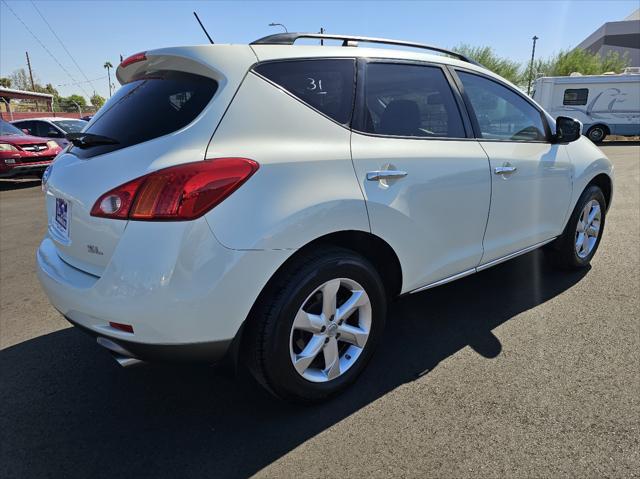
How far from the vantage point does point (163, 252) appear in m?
1.78

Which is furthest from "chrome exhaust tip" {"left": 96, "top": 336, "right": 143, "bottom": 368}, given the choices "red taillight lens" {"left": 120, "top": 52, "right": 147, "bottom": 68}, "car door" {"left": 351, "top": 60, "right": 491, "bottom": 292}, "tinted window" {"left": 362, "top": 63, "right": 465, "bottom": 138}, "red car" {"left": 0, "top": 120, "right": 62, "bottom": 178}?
"red car" {"left": 0, "top": 120, "right": 62, "bottom": 178}

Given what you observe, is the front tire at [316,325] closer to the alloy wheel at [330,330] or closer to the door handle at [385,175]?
the alloy wheel at [330,330]

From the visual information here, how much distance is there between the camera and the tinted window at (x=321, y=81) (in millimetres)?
2180

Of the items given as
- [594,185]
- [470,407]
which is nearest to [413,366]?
[470,407]

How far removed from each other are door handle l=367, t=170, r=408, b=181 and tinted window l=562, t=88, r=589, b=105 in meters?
21.3

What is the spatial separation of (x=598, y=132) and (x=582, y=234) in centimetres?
1920

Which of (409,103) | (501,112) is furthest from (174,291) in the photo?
(501,112)

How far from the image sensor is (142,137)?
2.00 meters

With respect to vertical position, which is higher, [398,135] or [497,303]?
[398,135]

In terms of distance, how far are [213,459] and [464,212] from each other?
192cm

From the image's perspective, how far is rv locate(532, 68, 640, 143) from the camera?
1916 centimetres

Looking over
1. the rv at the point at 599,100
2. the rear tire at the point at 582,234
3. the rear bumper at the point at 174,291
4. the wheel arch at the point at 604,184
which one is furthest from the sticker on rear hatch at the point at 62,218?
the rv at the point at 599,100

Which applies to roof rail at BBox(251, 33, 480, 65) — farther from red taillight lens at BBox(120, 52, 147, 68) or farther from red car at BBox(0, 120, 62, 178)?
red car at BBox(0, 120, 62, 178)

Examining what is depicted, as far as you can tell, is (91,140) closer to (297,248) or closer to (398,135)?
(297,248)
